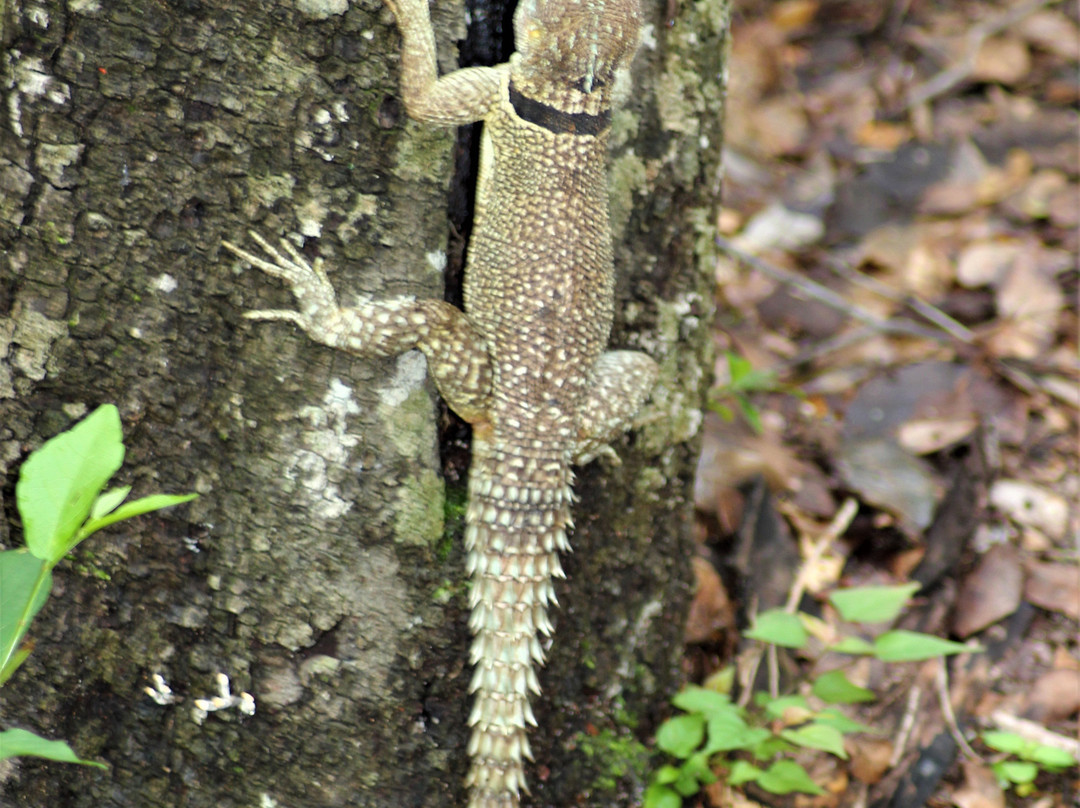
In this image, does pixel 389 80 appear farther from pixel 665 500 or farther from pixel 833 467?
pixel 833 467

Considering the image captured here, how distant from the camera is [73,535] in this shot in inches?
68.9

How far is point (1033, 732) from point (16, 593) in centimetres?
363

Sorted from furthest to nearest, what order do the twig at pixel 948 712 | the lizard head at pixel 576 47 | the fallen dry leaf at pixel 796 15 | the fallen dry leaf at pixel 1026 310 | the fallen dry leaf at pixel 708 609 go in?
1. the fallen dry leaf at pixel 796 15
2. the fallen dry leaf at pixel 1026 310
3. the fallen dry leaf at pixel 708 609
4. the twig at pixel 948 712
5. the lizard head at pixel 576 47

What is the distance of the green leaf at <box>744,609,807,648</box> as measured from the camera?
3051 millimetres

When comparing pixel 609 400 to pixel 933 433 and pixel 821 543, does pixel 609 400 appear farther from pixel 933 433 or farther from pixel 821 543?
pixel 933 433

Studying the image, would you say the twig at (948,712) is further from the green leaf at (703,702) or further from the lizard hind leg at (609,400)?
the lizard hind leg at (609,400)

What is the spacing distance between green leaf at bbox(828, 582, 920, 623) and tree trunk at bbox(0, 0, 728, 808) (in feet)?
4.29

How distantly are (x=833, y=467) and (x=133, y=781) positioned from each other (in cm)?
349

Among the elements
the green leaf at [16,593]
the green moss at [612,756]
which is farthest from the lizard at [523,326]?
the green leaf at [16,593]

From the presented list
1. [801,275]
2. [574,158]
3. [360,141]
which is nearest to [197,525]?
[360,141]

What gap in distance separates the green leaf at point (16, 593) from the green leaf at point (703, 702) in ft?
7.00

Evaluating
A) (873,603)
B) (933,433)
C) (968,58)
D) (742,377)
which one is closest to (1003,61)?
(968,58)

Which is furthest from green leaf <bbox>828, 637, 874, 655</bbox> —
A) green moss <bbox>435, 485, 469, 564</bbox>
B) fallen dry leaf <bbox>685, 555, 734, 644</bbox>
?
green moss <bbox>435, 485, 469, 564</bbox>

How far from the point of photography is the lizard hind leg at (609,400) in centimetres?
270
